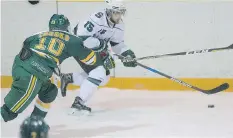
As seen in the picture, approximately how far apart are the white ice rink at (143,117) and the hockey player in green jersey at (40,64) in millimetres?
252

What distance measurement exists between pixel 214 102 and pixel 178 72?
733 mm

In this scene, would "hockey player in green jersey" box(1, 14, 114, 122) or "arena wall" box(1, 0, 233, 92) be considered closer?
"hockey player in green jersey" box(1, 14, 114, 122)

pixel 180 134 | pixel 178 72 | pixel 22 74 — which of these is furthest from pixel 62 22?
pixel 178 72

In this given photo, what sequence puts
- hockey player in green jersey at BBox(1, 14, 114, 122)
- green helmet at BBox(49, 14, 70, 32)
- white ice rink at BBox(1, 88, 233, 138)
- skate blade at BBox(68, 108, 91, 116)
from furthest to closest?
skate blade at BBox(68, 108, 91, 116)
white ice rink at BBox(1, 88, 233, 138)
green helmet at BBox(49, 14, 70, 32)
hockey player in green jersey at BBox(1, 14, 114, 122)

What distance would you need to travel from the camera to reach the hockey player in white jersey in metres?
3.98

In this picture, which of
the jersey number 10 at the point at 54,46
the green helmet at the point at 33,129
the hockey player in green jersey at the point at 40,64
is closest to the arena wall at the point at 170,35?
the hockey player in green jersey at the point at 40,64

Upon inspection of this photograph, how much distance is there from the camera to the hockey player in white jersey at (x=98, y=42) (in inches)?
157

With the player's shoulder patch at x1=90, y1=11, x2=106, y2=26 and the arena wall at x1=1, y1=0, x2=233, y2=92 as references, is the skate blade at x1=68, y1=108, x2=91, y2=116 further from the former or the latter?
the arena wall at x1=1, y1=0, x2=233, y2=92

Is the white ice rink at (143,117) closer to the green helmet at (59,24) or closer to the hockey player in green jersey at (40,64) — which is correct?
the hockey player in green jersey at (40,64)

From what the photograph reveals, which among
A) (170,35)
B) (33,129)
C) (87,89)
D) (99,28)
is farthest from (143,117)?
(33,129)

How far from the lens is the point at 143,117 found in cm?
387

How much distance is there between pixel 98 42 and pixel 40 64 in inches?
41.8

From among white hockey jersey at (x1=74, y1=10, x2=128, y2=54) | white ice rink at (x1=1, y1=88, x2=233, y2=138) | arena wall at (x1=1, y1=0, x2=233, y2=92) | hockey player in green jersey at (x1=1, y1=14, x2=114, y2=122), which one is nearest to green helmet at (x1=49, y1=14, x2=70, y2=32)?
hockey player in green jersey at (x1=1, y1=14, x2=114, y2=122)

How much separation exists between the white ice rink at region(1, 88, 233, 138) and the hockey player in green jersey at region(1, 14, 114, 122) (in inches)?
9.9
